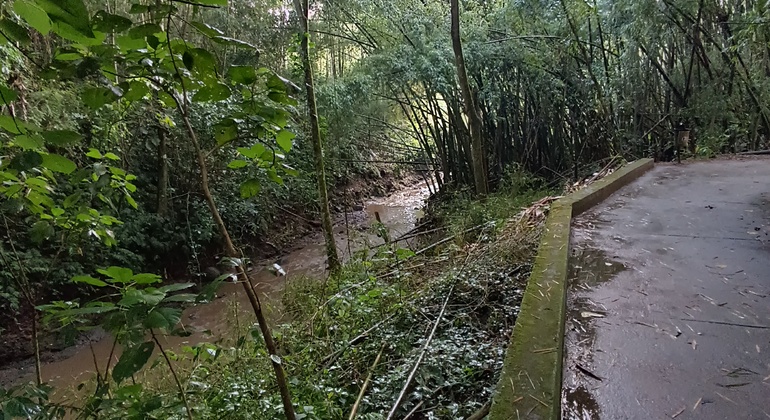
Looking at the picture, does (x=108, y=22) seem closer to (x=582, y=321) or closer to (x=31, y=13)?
(x=31, y=13)

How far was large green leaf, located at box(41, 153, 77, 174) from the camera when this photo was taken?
105 cm

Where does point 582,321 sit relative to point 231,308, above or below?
above

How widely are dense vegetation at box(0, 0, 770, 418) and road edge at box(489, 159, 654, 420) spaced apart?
37cm

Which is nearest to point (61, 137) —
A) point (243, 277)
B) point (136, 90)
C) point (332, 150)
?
point (136, 90)

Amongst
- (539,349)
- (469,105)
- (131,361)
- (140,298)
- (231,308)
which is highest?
(469,105)

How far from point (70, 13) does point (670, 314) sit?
8.00 ft

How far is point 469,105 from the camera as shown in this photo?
6.25 m

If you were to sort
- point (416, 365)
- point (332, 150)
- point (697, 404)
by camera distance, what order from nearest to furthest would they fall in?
point (697, 404) → point (416, 365) → point (332, 150)

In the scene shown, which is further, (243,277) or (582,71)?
(582,71)

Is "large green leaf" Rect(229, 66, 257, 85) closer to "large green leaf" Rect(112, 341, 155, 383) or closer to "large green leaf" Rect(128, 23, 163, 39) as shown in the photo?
"large green leaf" Rect(128, 23, 163, 39)

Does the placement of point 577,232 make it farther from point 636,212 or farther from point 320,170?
point 320,170

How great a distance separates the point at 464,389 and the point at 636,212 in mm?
2676

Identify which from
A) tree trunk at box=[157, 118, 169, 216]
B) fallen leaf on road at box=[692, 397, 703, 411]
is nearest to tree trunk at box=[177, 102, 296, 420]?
fallen leaf on road at box=[692, 397, 703, 411]

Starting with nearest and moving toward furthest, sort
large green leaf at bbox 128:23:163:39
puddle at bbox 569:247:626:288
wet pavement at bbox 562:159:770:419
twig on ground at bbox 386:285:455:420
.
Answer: large green leaf at bbox 128:23:163:39, wet pavement at bbox 562:159:770:419, twig on ground at bbox 386:285:455:420, puddle at bbox 569:247:626:288
